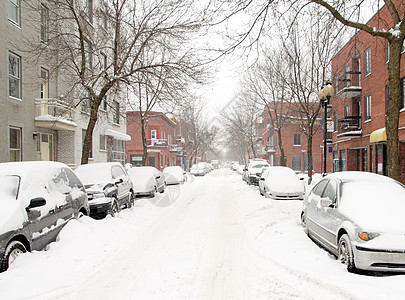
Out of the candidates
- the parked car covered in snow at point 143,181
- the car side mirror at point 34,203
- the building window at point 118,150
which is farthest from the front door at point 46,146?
the car side mirror at point 34,203

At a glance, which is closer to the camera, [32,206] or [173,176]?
[32,206]

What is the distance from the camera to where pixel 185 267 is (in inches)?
211

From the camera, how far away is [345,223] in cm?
522

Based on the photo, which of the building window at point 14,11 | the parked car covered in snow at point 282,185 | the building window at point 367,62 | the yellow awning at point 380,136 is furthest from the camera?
the building window at point 367,62

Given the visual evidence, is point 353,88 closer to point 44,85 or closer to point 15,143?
point 44,85

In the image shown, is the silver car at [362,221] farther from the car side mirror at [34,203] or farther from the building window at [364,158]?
the building window at [364,158]

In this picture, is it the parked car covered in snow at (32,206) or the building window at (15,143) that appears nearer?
the parked car covered in snow at (32,206)

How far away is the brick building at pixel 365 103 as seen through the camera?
17.1 m

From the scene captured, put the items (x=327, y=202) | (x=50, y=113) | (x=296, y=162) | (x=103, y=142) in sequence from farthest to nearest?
(x=296, y=162)
(x=103, y=142)
(x=50, y=113)
(x=327, y=202)

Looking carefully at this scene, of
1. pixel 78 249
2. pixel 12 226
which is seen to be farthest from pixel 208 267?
pixel 12 226

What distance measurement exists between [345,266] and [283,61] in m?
15.4

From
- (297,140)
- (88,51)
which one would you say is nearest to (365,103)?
(88,51)

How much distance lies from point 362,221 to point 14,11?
52.7 ft

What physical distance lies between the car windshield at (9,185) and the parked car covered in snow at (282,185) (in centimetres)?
1037
